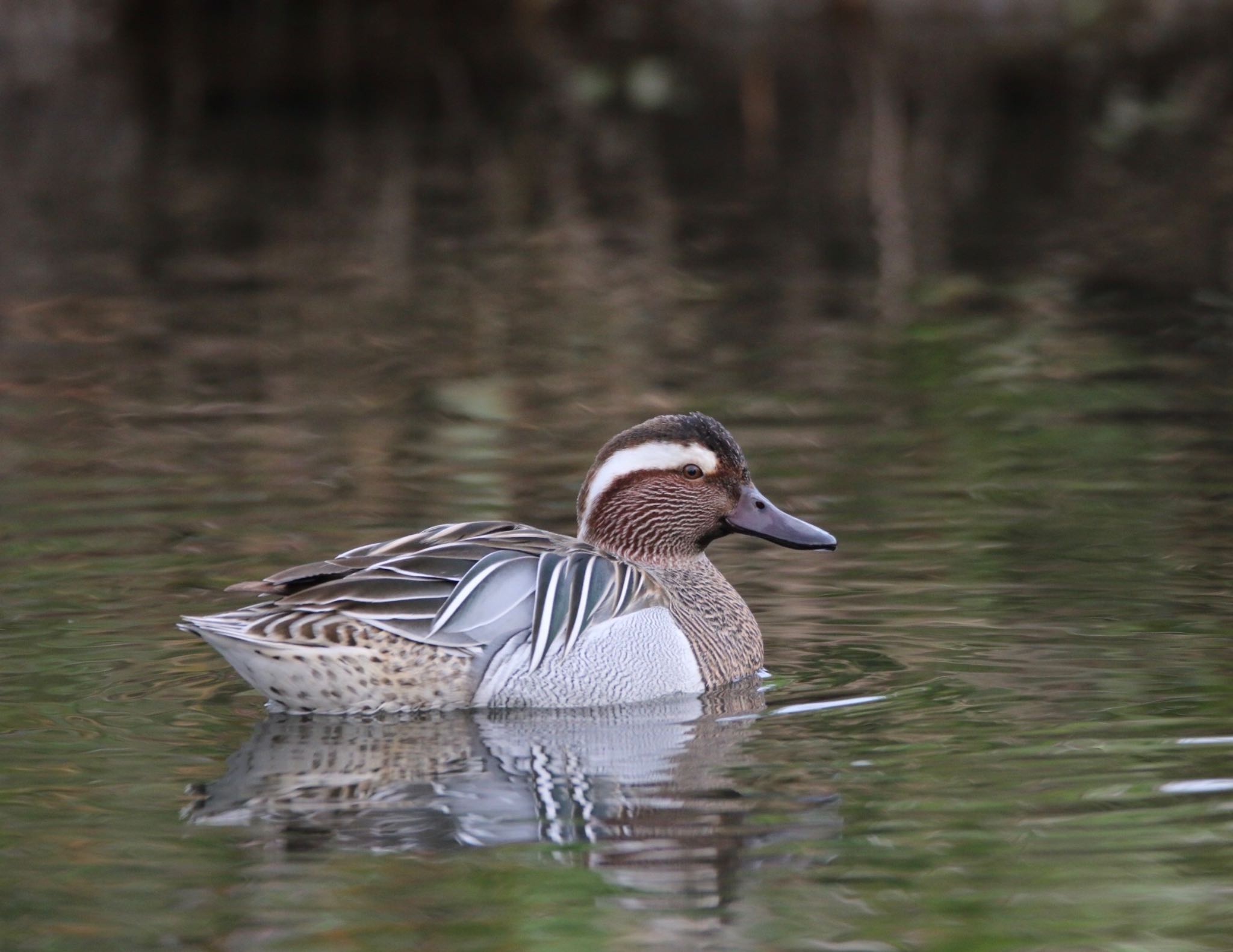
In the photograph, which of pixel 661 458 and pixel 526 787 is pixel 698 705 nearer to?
pixel 661 458

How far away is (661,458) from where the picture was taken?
7840 mm

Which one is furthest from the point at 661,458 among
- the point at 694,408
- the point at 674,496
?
the point at 694,408

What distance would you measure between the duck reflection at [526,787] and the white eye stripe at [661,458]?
92cm

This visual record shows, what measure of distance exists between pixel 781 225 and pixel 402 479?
875 cm

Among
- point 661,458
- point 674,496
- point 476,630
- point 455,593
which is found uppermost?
point 661,458

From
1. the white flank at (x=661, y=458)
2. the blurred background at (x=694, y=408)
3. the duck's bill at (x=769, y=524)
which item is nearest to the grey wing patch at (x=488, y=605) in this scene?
the blurred background at (x=694, y=408)

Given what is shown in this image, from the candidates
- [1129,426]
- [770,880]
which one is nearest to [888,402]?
[1129,426]

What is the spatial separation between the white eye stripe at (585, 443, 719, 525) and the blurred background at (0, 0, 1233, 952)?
28.8 inches

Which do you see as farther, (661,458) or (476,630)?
(661,458)

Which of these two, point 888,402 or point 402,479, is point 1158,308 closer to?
point 888,402

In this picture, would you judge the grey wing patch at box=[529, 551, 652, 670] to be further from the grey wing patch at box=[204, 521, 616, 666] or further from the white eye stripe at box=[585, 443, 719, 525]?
the white eye stripe at box=[585, 443, 719, 525]

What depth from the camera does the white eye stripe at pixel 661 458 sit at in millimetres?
7840

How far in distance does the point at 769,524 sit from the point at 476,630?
1.37 metres

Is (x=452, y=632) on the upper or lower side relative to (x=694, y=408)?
lower
